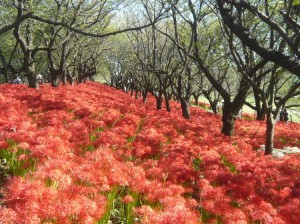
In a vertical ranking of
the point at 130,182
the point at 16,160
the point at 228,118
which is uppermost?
the point at 228,118

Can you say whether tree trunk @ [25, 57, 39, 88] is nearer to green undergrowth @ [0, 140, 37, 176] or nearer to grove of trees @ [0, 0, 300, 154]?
grove of trees @ [0, 0, 300, 154]

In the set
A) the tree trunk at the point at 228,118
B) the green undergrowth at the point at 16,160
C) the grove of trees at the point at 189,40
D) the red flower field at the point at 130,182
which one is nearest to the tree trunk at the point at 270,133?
the grove of trees at the point at 189,40

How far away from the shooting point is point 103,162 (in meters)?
6.66

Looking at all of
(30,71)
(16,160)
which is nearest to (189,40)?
(30,71)

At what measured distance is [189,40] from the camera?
2502cm

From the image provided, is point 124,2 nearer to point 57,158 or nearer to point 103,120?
point 103,120

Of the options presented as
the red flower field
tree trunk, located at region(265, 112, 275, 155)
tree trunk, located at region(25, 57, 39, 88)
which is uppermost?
tree trunk, located at region(25, 57, 39, 88)

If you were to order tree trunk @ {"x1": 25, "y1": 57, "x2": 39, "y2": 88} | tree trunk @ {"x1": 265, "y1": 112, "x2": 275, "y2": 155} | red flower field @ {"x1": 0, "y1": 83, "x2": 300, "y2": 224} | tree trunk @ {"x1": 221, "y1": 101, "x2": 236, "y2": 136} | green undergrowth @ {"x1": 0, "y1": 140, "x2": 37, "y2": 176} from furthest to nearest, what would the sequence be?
tree trunk @ {"x1": 25, "y1": 57, "x2": 39, "y2": 88}
tree trunk @ {"x1": 221, "y1": 101, "x2": 236, "y2": 136}
tree trunk @ {"x1": 265, "y1": 112, "x2": 275, "y2": 155}
green undergrowth @ {"x1": 0, "y1": 140, "x2": 37, "y2": 176}
red flower field @ {"x1": 0, "y1": 83, "x2": 300, "y2": 224}

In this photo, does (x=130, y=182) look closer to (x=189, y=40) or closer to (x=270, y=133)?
(x=270, y=133)

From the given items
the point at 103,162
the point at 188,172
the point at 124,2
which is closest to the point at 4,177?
the point at 103,162

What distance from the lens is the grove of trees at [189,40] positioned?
727cm

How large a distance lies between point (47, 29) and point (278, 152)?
76.0 ft

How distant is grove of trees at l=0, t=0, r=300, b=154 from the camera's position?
7.27 m

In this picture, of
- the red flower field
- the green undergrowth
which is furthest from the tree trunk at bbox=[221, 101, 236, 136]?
the green undergrowth
